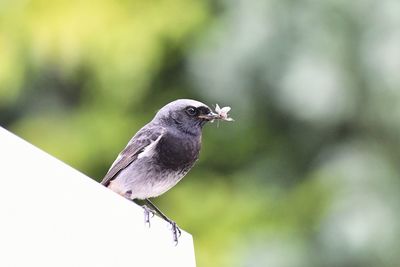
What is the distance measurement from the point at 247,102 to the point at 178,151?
242 cm

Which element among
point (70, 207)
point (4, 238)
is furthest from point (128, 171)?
point (4, 238)

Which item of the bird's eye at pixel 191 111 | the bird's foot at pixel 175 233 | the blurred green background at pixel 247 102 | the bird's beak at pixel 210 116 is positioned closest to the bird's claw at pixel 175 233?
the bird's foot at pixel 175 233

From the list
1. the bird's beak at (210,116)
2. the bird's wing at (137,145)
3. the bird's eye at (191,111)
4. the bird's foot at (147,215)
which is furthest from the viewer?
the bird's wing at (137,145)

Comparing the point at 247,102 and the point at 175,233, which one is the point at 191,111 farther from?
the point at 247,102

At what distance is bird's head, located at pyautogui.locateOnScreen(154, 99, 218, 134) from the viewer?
9.04 ft

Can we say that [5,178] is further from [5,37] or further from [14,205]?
[5,37]

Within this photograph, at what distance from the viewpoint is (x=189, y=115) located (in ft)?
9.06

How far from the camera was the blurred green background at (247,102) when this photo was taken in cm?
481

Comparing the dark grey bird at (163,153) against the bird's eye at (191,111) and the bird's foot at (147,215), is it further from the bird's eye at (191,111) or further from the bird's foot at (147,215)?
the bird's foot at (147,215)

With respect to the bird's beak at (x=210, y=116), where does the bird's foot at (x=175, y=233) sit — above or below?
below

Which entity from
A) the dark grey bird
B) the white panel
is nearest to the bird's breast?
the dark grey bird

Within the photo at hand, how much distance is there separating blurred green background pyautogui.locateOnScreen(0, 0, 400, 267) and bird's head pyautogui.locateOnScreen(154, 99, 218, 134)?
76.4 inches

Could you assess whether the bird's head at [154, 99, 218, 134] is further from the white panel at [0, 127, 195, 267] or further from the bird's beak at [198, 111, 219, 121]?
the white panel at [0, 127, 195, 267]

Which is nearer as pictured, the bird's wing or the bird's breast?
the bird's breast
